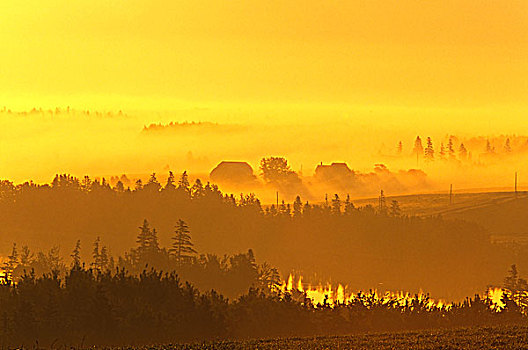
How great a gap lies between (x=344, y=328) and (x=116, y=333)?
2367cm

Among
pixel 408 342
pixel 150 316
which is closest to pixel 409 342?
pixel 408 342

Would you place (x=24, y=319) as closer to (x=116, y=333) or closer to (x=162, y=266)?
(x=116, y=333)

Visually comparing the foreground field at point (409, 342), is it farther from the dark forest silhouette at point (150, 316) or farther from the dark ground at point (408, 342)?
the dark forest silhouette at point (150, 316)

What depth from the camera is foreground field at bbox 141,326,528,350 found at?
53562mm

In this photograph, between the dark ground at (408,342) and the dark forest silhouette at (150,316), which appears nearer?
the dark ground at (408,342)

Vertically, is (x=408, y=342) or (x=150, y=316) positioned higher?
(x=408, y=342)

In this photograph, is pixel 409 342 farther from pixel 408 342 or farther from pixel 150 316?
pixel 150 316

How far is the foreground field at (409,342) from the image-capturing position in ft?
176

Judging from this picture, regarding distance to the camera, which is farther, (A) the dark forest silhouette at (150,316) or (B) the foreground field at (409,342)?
(A) the dark forest silhouette at (150,316)

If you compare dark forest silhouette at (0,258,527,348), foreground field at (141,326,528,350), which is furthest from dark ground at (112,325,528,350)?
dark forest silhouette at (0,258,527,348)

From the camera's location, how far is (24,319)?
76000 millimetres

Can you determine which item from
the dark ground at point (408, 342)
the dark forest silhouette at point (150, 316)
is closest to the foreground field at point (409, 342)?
the dark ground at point (408, 342)

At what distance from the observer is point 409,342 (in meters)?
55.5

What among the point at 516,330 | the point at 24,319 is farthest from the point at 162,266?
the point at 516,330
